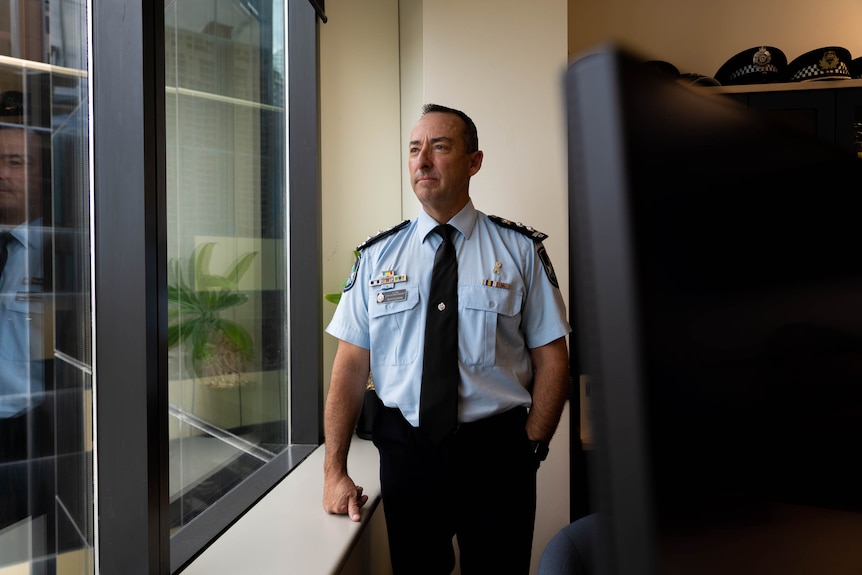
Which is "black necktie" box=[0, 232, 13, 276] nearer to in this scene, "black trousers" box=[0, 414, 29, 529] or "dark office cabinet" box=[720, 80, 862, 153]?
"black trousers" box=[0, 414, 29, 529]

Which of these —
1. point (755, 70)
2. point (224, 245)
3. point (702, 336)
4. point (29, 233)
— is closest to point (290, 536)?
point (224, 245)

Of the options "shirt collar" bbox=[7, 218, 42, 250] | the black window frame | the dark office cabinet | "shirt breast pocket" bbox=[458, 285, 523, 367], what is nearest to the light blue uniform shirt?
"shirt breast pocket" bbox=[458, 285, 523, 367]

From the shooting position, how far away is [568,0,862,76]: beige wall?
11.3ft

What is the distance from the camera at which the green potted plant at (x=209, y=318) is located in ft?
5.54

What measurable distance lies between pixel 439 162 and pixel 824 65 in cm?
236

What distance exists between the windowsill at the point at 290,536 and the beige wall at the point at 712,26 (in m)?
2.76

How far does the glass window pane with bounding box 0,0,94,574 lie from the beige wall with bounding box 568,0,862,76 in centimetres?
292

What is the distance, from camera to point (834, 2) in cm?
344

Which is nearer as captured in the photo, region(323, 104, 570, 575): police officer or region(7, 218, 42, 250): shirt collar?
region(7, 218, 42, 250): shirt collar

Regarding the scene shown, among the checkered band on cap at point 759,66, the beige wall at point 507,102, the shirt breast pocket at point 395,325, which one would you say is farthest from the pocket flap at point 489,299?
the checkered band on cap at point 759,66

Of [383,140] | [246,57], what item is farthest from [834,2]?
[246,57]

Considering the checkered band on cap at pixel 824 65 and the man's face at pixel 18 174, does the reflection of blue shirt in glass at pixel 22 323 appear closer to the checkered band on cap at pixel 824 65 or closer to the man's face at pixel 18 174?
the man's face at pixel 18 174

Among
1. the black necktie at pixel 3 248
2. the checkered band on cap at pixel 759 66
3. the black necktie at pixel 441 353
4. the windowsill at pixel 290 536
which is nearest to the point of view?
the black necktie at pixel 3 248

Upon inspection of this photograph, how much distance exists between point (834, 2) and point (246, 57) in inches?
130
